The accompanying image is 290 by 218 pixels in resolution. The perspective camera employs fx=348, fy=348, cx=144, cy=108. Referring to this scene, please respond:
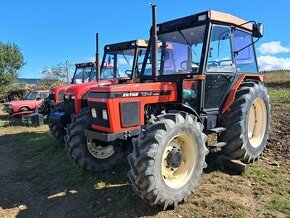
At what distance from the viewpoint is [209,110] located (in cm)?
588

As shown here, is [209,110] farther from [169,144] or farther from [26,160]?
[26,160]

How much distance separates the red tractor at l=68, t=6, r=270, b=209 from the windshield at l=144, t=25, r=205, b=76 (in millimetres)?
17

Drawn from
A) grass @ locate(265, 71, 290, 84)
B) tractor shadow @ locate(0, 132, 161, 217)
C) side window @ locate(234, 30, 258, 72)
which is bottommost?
tractor shadow @ locate(0, 132, 161, 217)

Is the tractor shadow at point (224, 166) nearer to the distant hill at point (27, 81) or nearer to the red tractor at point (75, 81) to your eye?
the red tractor at point (75, 81)

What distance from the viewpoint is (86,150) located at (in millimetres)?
6086

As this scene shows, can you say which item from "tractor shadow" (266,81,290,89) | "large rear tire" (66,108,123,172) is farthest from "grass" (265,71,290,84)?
"large rear tire" (66,108,123,172)

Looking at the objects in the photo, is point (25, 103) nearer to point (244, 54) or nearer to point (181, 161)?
point (244, 54)

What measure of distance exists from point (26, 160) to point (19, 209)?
3024 millimetres

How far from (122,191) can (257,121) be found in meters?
3.17

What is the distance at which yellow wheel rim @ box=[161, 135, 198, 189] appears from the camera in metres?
4.70

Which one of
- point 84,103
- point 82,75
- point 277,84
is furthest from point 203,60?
point 277,84

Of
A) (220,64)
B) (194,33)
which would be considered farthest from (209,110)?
(194,33)

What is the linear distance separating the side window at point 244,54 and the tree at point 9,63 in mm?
28112

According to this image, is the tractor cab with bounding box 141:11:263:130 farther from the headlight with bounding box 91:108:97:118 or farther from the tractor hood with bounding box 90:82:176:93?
Answer: the headlight with bounding box 91:108:97:118
